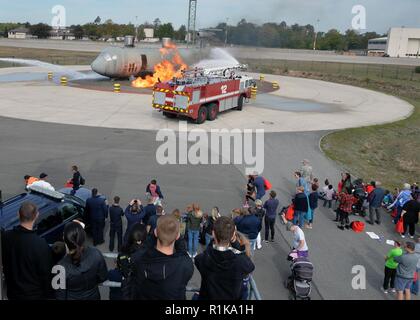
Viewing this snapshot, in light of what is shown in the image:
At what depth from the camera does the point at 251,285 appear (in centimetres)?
478

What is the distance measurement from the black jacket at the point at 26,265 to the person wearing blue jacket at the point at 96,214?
447cm

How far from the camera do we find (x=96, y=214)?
9.27 metres

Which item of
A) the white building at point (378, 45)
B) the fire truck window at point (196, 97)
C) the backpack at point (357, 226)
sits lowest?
the backpack at point (357, 226)

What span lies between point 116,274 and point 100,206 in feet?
13.8

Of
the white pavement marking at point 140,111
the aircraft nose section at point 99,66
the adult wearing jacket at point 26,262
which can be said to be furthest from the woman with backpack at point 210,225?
the aircraft nose section at point 99,66

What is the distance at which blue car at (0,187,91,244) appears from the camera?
26.6ft

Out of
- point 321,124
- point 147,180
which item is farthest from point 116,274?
point 321,124

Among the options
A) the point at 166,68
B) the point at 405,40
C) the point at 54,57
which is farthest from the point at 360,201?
the point at 405,40

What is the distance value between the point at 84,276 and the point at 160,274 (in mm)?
1099

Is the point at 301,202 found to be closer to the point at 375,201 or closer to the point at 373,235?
the point at 373,235

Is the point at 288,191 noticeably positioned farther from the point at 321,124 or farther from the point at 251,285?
the point at 321,124

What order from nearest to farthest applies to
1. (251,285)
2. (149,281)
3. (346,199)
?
(149,281)
(251,285)
(346,199)

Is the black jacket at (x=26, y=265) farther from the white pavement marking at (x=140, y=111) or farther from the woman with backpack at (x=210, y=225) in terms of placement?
the white pavement marking at (x=140, y=111)

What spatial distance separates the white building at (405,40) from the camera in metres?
138
